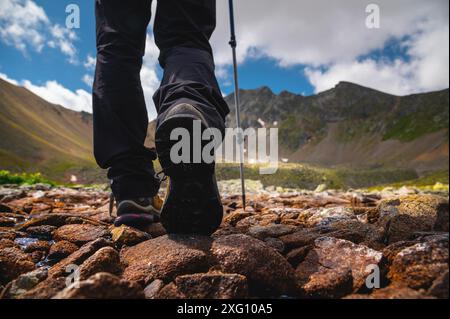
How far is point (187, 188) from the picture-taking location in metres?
1.55

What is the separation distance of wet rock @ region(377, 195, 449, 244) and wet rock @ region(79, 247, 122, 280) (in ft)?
4.12

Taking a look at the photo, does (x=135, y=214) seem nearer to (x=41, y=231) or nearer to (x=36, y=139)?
(x=41, y=231)

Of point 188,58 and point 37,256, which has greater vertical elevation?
point 188,58

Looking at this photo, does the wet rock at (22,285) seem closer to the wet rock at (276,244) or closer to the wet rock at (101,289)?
the wet rock at (101,289)

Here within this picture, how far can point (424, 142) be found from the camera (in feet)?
516

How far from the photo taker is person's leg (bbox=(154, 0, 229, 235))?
1.53 metres

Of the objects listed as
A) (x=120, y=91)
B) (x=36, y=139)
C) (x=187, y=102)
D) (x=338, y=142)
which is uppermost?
(x=338, y=142)

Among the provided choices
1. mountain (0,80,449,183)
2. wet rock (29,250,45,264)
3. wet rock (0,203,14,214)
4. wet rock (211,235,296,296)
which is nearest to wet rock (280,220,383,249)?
wet rock (211,235,296,296)

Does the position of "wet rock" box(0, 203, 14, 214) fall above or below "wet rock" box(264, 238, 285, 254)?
above

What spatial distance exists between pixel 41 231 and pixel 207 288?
1.59 meters

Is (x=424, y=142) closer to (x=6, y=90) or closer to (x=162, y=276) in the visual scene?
(x=162, y=276)

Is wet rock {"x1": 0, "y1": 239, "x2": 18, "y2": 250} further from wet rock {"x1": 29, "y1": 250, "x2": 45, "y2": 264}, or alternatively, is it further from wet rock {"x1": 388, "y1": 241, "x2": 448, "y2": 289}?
wet rock {"x1": 388, "y1": 241, "x2": 448, "y2": 289}

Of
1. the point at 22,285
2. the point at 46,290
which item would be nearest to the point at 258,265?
the point at 46,290
